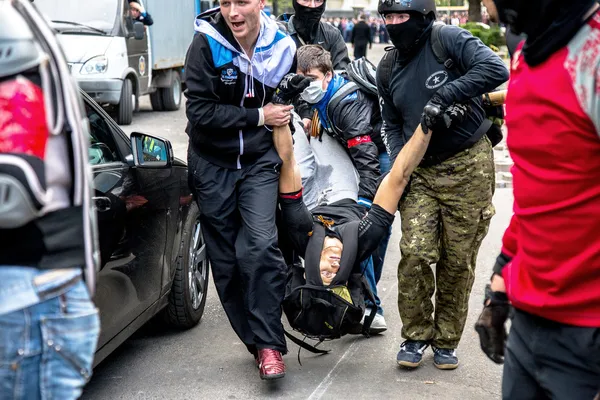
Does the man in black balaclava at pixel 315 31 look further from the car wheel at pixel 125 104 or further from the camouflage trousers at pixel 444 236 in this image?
the car wheel at pixel 125 104

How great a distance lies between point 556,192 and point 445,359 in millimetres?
2612

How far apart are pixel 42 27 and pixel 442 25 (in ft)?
8.88

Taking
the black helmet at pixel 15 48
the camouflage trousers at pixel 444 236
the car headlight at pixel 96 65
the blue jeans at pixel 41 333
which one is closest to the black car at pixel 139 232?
the camouflage trousers at pixel 444 236

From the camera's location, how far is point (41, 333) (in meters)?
2.21

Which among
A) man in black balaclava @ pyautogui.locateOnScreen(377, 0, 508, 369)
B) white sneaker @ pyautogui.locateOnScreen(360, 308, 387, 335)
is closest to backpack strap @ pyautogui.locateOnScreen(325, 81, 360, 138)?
man in black balaclava @ pyautogui.locateOnScreen(377, 0, 508, 369)

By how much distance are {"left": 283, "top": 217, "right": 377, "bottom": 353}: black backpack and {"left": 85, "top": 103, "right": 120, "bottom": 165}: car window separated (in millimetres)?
1089

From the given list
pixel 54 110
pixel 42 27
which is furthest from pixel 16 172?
pixel 42 27

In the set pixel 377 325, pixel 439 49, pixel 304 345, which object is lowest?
pixel 377 325

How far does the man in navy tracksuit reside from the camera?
14.5ft

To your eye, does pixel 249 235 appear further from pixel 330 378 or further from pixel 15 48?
pixel 15 48

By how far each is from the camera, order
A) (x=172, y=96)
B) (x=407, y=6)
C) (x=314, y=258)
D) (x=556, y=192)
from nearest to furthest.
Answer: (x=556, y=192), (x=407, y=6), (x=314, y=258), (x=172, y=96)

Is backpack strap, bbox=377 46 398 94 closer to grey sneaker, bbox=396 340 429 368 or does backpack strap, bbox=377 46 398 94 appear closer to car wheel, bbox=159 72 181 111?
grey sneaker, bbox=396 340 429 368

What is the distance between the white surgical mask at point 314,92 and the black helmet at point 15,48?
3.00 meters

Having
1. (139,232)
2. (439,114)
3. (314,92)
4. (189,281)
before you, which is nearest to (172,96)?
(189,281)
